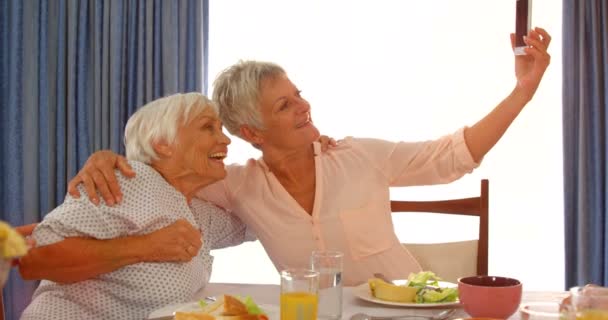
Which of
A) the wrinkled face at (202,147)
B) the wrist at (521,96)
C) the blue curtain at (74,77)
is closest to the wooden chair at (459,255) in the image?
the wrist at (521,96)

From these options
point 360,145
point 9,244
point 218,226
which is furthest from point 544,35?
point 9,244

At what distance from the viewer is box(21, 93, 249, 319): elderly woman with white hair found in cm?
158

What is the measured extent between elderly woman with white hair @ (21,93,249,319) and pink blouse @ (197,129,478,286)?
16 cm

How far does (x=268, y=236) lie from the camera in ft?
6.56

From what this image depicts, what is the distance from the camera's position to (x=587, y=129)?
131 inches

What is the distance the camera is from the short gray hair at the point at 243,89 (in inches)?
81.7

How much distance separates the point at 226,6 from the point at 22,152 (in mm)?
1344

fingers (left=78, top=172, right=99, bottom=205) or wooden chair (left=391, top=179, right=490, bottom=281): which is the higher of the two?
fingers (left=78, top=172, right=99, bottom=205)

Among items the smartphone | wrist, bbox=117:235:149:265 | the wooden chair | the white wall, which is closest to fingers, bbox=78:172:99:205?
wrist, bbox=117:235:149:265

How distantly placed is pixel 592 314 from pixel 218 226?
1234mm

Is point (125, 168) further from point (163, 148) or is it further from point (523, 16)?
point (523, 16)

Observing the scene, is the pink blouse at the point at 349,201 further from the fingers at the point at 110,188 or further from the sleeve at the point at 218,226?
the fingers at the point at 110,188

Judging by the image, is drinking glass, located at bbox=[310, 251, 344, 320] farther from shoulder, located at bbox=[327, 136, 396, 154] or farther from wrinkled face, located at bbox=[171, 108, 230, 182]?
shoulder, located at bbox=[327, 136, 396, 154]

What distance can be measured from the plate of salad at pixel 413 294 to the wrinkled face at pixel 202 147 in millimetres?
561
